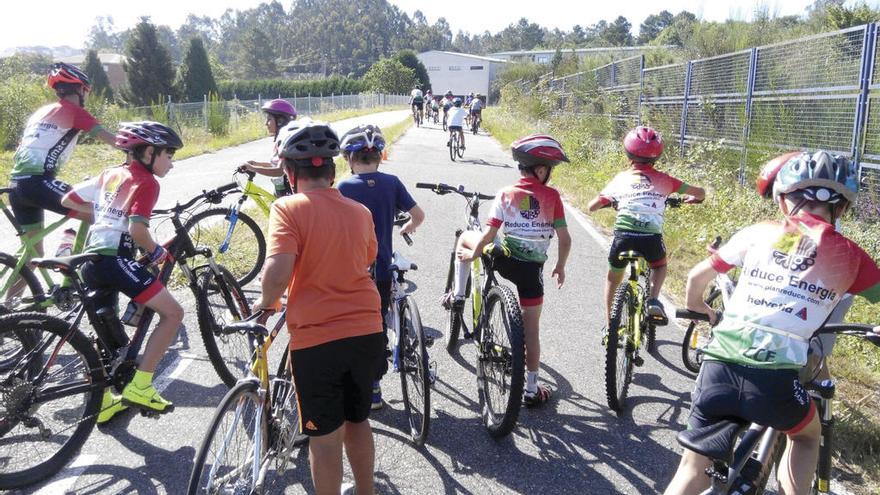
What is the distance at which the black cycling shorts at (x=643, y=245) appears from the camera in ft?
15.8

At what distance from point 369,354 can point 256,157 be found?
18.0 meters

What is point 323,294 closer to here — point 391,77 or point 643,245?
point 643,245

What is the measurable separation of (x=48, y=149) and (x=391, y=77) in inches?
3139

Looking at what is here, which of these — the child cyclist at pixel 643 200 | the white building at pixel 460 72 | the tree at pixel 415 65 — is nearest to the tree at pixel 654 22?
the white building at pixel 460 72

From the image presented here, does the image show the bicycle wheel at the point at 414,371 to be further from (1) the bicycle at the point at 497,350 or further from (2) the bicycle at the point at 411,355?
(1) the bicycle at the point at 497,350

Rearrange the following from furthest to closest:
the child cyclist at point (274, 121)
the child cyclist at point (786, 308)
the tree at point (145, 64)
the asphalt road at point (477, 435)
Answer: the tree at point (145, 64), the child cyclist at point (274, 121), the asphalt road at point (477, 435), the child cyclist at point (786, 308)

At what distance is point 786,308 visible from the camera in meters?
2.48

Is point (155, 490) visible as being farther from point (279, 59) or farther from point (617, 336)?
point (279, 59)

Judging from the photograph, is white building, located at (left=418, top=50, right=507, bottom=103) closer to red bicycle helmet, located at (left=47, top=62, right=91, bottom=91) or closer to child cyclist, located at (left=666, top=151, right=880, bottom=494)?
red bicycle helmet, located at (left=47, top=62, right=91, bottom=91)

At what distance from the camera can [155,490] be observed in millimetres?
3287

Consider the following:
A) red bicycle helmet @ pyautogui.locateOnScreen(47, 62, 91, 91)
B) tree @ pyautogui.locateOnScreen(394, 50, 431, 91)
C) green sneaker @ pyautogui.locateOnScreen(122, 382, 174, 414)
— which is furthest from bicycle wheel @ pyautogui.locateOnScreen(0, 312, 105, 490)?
tree @ pyautogui.locateOnScreen(394, 50, 431, 91)

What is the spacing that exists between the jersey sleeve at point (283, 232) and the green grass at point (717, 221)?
3.36 metres

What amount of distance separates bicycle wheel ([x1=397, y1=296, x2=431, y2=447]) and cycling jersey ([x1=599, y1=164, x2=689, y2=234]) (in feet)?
6.30

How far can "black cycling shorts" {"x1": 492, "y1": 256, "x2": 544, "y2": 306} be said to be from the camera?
4.25 meters
